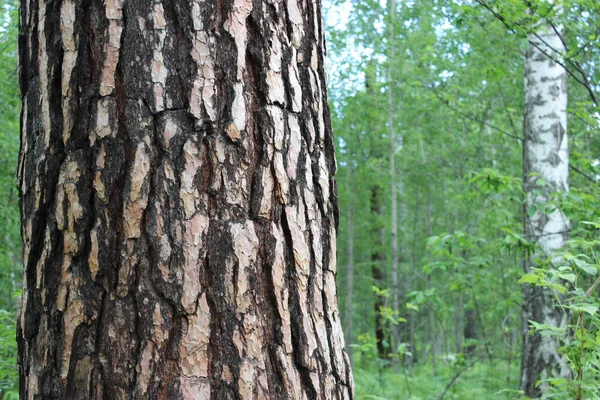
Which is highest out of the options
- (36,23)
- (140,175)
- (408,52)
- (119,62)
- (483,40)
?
(408,52)

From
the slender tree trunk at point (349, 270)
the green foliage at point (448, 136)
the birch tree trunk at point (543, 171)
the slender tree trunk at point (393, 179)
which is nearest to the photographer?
the birch tree trunk at point (543, 171)

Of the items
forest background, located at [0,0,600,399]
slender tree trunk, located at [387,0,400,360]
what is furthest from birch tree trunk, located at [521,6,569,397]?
slender tree trunk, located at [387,0,400,360]

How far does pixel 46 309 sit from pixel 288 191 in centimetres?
57

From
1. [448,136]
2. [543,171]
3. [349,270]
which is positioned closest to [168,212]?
[543,171]

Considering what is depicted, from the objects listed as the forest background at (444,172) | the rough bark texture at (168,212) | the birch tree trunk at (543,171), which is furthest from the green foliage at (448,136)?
the rough bark texture at (168,212)

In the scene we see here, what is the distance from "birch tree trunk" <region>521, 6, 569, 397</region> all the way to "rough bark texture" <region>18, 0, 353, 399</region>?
4421 mm

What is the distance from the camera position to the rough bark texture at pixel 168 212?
4.21 ft

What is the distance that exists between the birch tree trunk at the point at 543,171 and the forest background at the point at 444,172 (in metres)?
0.17

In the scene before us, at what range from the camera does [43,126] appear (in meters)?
1.39

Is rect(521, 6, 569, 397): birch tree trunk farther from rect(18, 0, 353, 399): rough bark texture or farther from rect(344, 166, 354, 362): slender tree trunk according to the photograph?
rect(344, 166, 354, 362): slender tree trunk

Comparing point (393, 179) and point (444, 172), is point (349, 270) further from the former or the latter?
point (393, 179)

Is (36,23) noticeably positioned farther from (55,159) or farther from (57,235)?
(57,235)

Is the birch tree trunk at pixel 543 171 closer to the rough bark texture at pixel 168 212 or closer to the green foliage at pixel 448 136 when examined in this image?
the green foliage at pixel 448 136

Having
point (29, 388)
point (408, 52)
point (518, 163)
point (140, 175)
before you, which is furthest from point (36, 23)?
point (408, 52)
